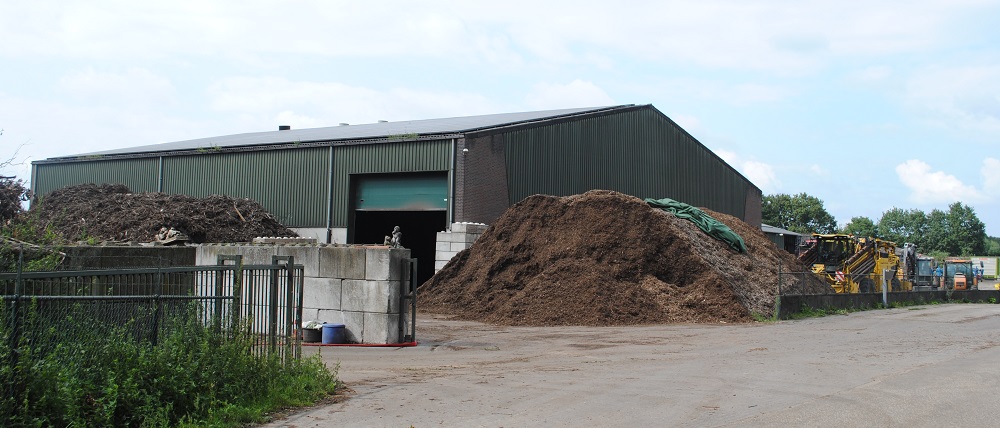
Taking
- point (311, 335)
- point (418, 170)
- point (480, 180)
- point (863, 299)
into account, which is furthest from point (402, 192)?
point (863, 299)

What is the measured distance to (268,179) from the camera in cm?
3759

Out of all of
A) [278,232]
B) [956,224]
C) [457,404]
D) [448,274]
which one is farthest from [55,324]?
[956,224]

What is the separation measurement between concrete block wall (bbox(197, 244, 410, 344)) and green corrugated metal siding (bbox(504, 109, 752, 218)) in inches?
678

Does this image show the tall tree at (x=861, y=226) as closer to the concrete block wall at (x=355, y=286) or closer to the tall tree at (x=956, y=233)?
the tall tree at (x=956, y=233)

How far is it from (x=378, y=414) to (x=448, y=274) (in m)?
17.9

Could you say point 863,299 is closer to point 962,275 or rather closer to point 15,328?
point 962,275

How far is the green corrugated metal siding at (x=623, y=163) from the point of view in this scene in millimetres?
35312

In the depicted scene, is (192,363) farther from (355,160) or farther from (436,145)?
(355,160)

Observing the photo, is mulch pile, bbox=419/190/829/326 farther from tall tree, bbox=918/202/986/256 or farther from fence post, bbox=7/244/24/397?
tall tree, bbox=918/202/986/256

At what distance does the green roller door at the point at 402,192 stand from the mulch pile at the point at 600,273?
4847mm

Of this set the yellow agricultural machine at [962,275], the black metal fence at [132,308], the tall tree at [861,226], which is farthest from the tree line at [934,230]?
the black metal fence at [132,308]

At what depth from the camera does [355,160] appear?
34781 millimetres

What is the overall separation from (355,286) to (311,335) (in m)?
1.34

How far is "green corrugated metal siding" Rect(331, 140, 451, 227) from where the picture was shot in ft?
107
